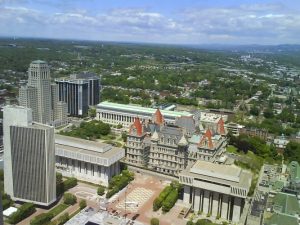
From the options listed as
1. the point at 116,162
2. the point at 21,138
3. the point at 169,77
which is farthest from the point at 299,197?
the point at 169,77

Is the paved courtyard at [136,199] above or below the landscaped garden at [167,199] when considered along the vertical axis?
below

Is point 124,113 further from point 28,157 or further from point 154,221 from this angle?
point 154,221

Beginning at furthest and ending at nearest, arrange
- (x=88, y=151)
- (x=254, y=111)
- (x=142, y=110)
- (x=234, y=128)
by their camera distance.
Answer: (x=254, y=111) < (x=142, y=110) < (x=234, y=128) < (x=88, y=151)

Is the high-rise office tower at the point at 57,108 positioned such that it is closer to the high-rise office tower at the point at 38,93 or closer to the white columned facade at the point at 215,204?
the high-rise office tower at the point at 38,93

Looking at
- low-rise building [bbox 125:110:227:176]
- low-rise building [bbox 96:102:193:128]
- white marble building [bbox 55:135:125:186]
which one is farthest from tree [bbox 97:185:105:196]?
low-rise building [bbox 96:102:193:128]

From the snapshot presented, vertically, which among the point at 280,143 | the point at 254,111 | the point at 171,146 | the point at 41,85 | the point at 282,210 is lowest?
the point at 280,143

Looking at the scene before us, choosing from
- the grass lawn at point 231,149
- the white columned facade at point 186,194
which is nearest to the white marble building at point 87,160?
the white columned facade at point 186,194

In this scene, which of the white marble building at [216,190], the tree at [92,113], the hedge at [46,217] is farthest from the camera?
the tree at [92,113]

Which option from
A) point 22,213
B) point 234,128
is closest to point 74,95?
point 234,128
